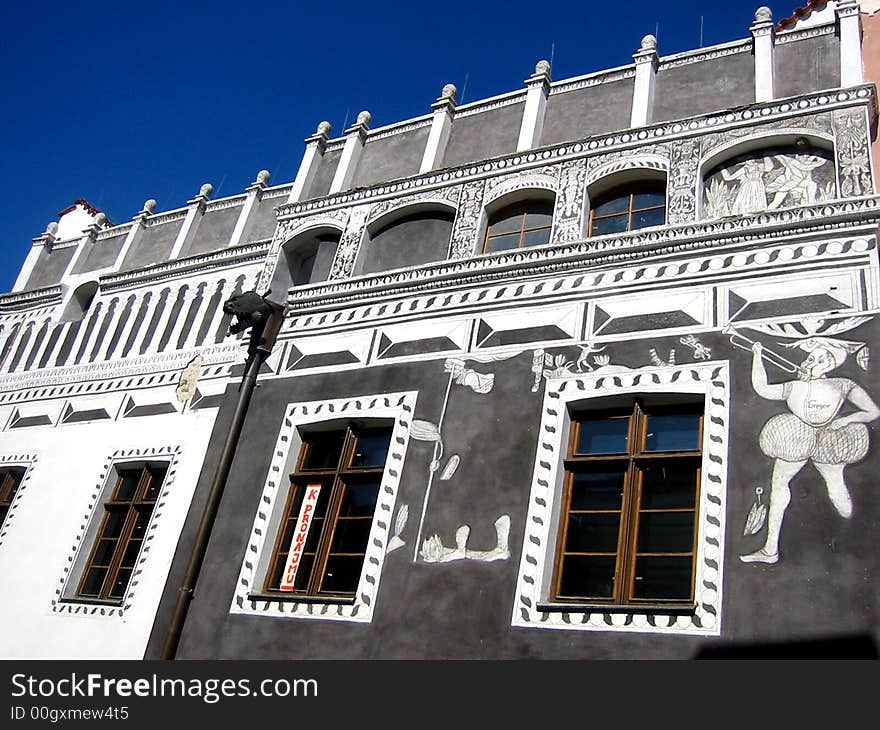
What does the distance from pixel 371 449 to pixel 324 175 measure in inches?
211

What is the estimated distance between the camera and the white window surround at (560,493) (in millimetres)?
6605

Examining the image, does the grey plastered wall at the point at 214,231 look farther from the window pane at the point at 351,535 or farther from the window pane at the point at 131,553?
the window pane at the point at 351,535

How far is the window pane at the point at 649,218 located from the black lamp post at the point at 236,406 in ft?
15.5

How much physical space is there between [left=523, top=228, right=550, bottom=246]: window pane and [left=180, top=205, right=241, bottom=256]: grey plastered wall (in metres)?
5.92

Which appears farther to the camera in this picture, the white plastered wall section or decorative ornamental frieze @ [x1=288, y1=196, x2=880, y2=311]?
the white plastered wall section

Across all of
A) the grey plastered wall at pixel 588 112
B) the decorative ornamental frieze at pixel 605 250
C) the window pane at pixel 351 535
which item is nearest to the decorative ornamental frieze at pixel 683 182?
the decorative ornamental frieze at pixel 605 250

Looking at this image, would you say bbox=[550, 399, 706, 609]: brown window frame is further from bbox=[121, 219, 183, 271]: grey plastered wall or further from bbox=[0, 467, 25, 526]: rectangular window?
bbox=[121, 219, 183, 271]: grey plastered wall

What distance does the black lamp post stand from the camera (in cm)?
904

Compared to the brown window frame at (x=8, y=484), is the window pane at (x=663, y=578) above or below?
below

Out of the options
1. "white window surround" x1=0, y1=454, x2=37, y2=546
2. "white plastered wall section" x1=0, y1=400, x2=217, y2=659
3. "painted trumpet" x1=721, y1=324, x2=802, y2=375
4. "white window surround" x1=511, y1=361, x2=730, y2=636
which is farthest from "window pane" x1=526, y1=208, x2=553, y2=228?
"white window surround" x1=0, y1=454, x2=37, y2=546

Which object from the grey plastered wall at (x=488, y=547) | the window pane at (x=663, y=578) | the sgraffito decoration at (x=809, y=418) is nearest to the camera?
the grey plastered wall at (x=488, y=547)

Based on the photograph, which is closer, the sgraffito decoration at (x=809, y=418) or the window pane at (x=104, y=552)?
the sgraffito decoration at (x=809, y=418)
